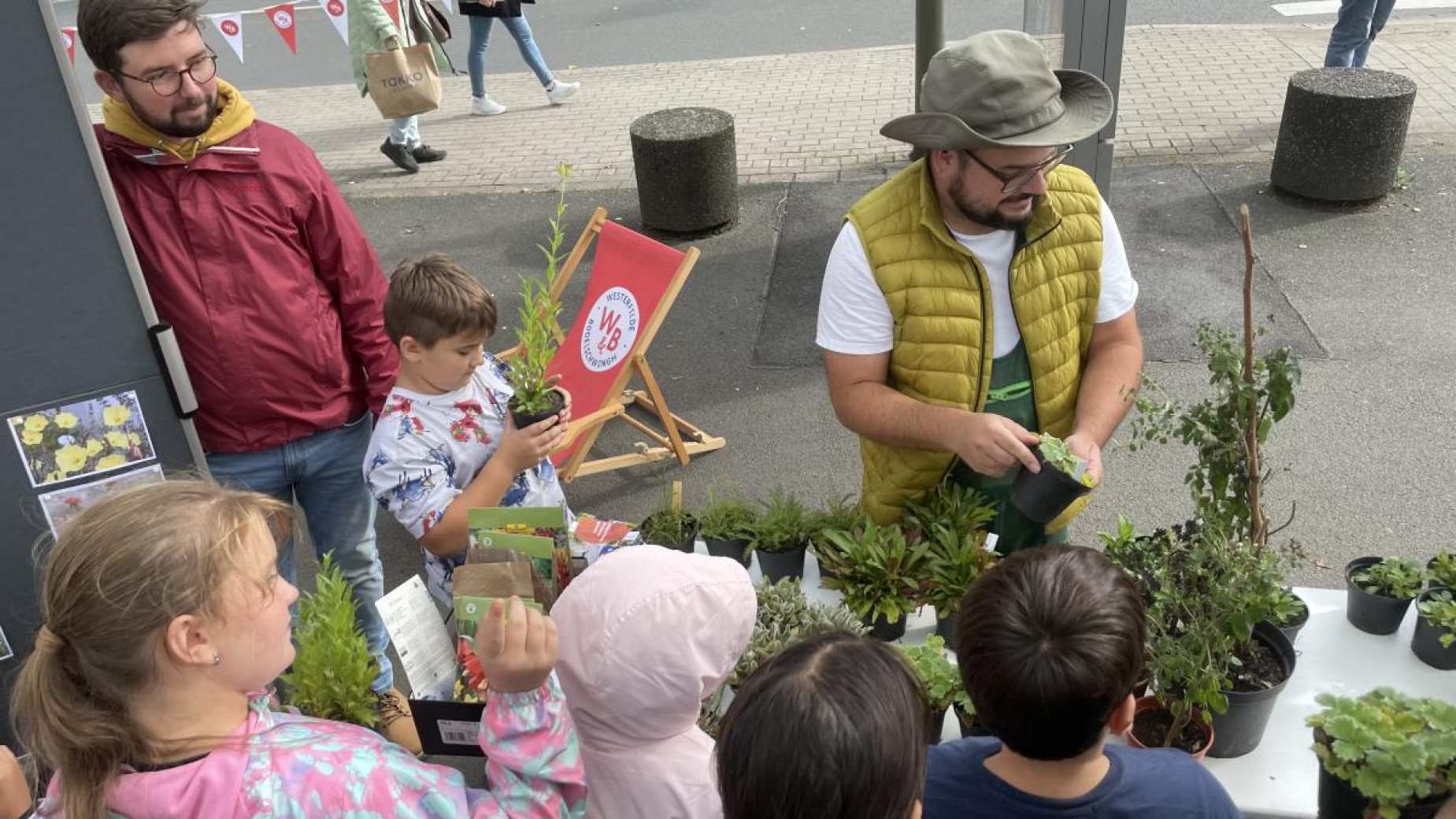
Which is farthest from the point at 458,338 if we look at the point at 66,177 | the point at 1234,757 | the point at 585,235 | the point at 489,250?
the point at 489,250

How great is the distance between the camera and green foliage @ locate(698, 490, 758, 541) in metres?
3.05

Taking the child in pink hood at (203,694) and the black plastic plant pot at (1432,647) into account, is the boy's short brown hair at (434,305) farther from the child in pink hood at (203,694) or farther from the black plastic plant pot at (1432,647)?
the black plastic plant pot at (1432,647)

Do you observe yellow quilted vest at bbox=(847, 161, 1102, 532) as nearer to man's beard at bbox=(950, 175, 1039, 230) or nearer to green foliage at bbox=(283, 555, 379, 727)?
man's beard at bbox=(950, 175, 1039, 230)

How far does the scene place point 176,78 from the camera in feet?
8.57

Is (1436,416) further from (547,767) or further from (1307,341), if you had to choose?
(547,767)

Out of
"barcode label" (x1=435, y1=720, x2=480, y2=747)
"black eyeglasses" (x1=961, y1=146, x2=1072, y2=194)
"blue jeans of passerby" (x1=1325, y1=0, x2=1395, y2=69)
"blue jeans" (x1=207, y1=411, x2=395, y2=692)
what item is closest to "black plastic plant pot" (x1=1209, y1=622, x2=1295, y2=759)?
"black eyeglasses" (x1=961, y1=146, x2=1072, y2=194)

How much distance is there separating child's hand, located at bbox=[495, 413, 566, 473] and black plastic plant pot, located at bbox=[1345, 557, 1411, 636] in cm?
195

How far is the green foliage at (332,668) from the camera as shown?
7.59 feet

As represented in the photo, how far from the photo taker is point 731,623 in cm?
186

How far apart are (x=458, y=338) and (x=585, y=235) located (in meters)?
2.47

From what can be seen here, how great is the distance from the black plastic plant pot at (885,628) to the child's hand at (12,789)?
1.83 m

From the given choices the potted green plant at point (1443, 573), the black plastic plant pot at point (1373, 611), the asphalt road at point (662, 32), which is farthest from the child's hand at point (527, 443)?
the asphalt road at point (662, 32)

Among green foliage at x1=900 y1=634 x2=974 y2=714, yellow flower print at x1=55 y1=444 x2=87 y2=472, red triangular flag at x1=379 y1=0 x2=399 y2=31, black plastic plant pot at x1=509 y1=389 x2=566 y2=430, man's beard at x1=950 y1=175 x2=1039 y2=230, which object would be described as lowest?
green foliage at x1=900 y1=634 x2=974 y2=714

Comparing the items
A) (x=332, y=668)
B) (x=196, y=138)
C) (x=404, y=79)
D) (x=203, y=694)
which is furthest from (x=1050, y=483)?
(x=404, y=79)
